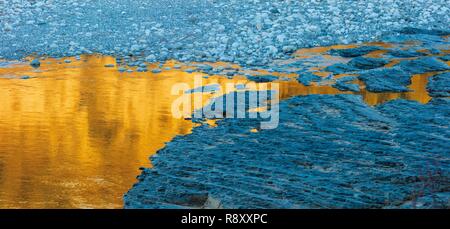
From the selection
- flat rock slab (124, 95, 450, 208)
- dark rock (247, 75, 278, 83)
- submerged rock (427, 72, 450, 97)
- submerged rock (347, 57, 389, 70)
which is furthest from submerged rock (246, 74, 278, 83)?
submerged rock (427, 72, 450, 97)

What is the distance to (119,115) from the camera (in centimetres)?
1021

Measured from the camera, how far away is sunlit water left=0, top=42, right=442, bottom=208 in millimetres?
7441

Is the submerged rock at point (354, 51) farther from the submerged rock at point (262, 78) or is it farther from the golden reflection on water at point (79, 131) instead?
the golden reflection on water at point (79, 131)

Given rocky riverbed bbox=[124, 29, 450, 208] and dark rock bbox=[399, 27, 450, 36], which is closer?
rocky riverbed bbox=[124, 29, 450, 208]

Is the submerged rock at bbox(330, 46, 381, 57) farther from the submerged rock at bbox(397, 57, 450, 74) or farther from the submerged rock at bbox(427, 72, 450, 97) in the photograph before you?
the submerged rock at bbox(427, 72, 450, 97)

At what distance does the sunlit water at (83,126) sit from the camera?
744 cm

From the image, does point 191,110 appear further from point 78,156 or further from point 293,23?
point 293,23

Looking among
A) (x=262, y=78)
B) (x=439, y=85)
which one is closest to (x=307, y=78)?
(x=262, y=78)

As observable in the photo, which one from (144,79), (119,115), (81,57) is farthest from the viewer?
(81,57)

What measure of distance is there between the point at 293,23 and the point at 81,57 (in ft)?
16.5

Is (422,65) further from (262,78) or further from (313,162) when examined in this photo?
(313,162)

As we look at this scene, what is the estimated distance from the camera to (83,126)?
969 centimetres

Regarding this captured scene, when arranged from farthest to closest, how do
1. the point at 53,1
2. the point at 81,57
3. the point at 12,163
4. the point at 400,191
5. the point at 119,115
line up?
the point at 53,1 < the point at 81,57 < the point at 119,115 < the point at 12,163 < the point at 400,191

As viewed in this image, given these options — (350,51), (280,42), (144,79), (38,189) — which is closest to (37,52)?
(144,79)
